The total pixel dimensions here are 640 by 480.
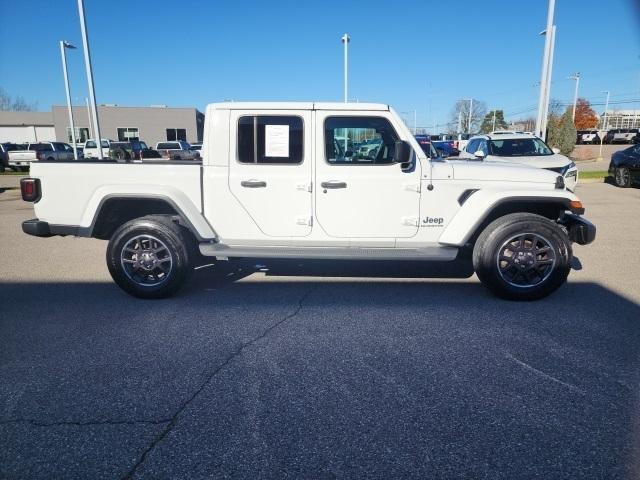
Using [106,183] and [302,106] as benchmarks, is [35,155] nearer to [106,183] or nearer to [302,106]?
[106,183]

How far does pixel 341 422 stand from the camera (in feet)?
8.56

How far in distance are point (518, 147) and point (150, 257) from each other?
34.1 feet

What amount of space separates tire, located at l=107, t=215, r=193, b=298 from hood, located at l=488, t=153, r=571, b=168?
27.6 feet

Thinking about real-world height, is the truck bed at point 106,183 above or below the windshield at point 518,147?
below

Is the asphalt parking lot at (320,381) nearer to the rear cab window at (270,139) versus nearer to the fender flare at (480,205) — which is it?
the fender flare at (480,205)

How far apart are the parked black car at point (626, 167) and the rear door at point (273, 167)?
533 inches

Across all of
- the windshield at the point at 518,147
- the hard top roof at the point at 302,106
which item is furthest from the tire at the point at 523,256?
the windshield at the point at 518,147

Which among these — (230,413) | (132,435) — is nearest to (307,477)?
(230,413)

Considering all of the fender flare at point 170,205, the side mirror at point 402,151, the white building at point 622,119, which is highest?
the white building at point 622,119

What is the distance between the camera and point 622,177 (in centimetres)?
1427

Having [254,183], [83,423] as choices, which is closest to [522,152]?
[254,183]

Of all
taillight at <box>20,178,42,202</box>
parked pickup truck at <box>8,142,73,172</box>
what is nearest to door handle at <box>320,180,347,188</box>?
taillight at <box>20,178,42,202</box>

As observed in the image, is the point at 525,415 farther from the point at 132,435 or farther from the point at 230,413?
the point at 132,435

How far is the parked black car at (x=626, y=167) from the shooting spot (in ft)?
44.7
